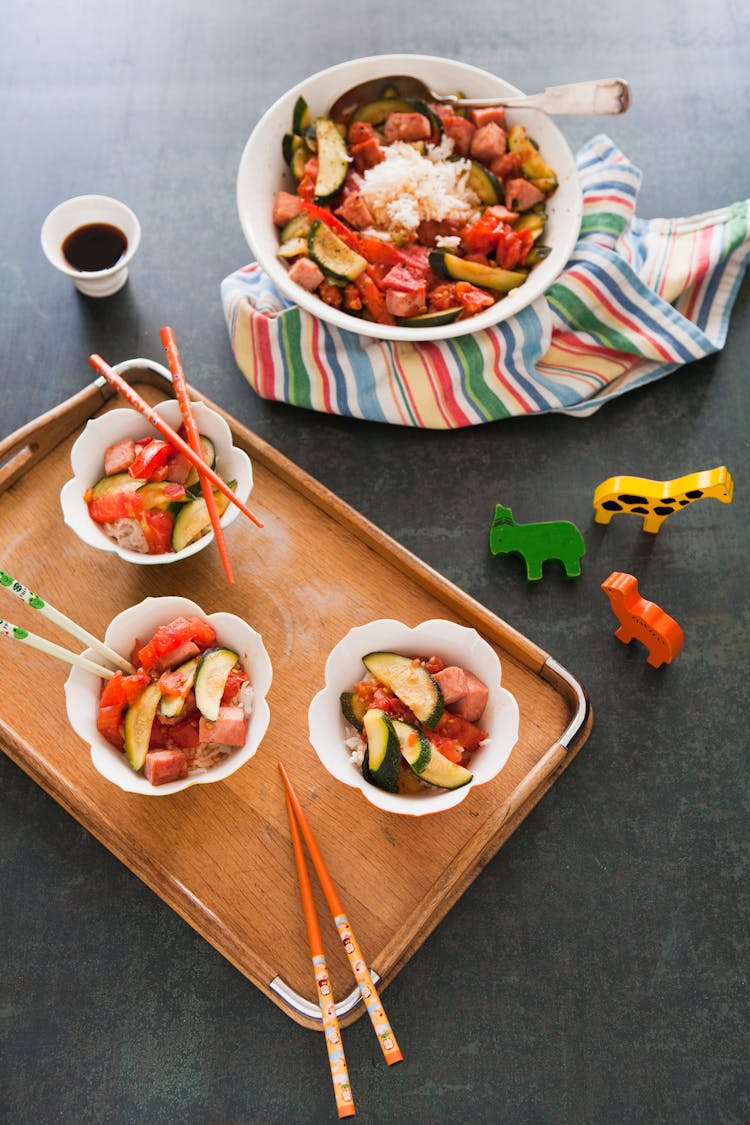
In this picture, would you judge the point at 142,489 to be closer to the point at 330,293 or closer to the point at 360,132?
the point at 330,293

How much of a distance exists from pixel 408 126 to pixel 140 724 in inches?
73.7

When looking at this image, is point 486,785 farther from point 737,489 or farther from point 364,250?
point 364,250

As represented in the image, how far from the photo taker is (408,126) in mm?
2986

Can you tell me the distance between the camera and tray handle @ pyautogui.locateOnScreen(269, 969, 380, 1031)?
238 cm

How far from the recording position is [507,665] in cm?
267

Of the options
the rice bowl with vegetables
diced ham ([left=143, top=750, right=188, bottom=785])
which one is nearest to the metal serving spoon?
the rice bowl with vegetables

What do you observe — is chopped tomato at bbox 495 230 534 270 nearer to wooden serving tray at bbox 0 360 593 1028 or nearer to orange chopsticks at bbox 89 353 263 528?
wooden serving tray at bbox 0 360 593 1028

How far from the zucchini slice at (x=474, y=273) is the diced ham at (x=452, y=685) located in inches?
45.8

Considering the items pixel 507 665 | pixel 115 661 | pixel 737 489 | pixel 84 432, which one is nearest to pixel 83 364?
pixel 84 432

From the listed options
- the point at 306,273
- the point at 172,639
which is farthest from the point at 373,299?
the point at 172,639

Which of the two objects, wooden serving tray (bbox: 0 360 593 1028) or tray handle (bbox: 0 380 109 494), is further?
tray handle (bbox: 0 380 109 494)

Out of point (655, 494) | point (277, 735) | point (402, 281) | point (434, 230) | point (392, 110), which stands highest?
point (392, 110)

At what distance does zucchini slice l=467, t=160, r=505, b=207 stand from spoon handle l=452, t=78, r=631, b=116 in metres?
0.22

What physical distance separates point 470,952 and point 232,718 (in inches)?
36.6
